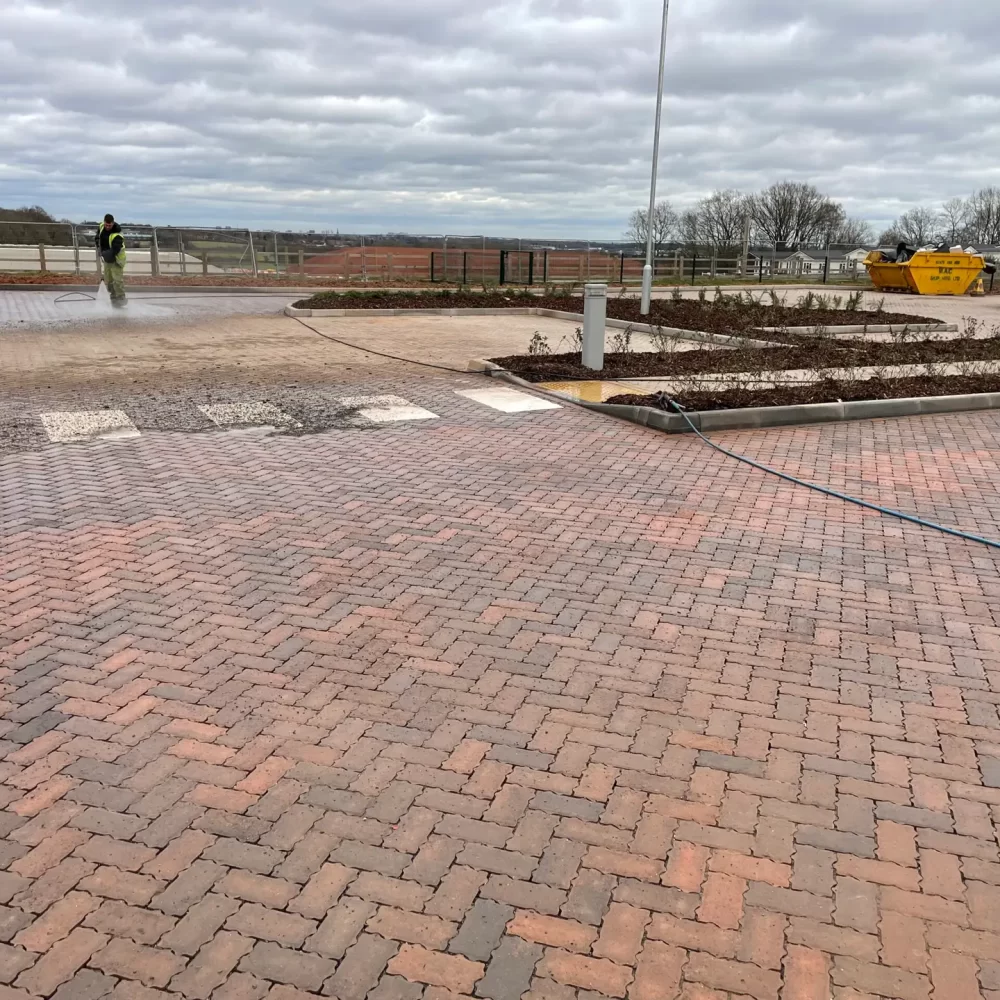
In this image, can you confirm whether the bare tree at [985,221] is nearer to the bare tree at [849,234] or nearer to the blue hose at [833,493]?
the bare tree at [849,234]

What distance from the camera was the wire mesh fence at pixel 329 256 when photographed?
31.7 m

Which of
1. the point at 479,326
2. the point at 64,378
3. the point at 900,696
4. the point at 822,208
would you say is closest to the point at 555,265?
the point at 479,326

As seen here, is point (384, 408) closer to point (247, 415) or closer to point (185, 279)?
point (247, 415)

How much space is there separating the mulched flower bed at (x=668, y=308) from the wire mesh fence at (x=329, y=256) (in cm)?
949

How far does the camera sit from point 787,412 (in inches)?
402

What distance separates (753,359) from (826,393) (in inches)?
125

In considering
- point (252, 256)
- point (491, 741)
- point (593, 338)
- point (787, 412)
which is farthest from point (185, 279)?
point (491, 741)

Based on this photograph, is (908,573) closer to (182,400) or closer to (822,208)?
(182,400)

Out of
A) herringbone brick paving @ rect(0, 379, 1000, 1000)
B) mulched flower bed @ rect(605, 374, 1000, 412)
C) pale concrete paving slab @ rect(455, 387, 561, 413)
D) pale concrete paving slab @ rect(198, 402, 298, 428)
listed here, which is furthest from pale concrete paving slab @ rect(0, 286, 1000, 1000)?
pale concrete paving slab @ rect(455, 387, 561, 413)

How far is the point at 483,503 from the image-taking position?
277 inches

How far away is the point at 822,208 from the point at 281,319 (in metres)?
74.1

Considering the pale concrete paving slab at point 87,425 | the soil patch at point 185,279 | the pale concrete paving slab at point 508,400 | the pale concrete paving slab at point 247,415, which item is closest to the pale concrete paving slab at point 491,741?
the pale concrete paving slab at point 87,425

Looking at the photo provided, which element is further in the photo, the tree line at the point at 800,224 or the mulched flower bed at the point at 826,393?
the tree line at the point at 800,224

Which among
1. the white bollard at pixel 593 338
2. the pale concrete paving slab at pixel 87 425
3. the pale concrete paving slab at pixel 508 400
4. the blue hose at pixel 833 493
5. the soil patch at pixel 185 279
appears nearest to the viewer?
the blue hose at pixel 833 493
